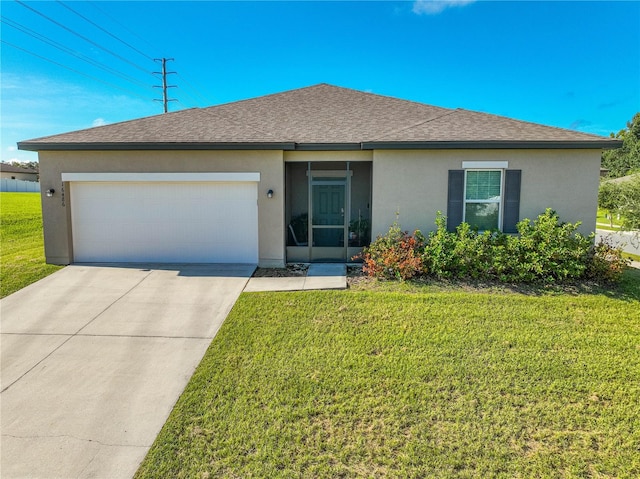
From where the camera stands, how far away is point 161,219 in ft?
31.1

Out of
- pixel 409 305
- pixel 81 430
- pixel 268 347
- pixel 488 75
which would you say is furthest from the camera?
pixel 488 75

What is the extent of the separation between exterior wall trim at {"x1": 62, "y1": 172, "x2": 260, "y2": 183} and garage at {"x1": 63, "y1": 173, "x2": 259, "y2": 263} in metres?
0.03

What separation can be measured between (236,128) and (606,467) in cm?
961

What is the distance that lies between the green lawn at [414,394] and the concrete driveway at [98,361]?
0.33 meters

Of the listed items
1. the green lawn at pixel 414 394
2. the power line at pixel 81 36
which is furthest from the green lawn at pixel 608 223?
the power line at pixel 81 36

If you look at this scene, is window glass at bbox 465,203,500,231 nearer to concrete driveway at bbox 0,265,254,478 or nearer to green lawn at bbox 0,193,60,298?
concrete driveway at bbox 0,265,254,478

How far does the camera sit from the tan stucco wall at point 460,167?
28.3ft

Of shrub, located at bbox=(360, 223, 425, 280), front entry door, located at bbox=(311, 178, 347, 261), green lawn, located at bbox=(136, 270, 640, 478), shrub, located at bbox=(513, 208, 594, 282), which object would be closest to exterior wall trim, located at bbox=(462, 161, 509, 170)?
shrub, located at bbox=(513, 208, 594, 282)

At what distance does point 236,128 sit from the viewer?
9758 mm

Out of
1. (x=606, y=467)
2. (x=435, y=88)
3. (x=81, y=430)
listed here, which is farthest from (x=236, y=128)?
(x=435, y=88)

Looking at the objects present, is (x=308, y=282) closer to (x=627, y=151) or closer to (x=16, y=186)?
(x=16, y=186)

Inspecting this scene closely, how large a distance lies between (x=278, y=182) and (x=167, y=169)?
290 centimetres

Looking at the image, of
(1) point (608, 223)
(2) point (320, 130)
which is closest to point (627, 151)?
(1) point (608, 223)

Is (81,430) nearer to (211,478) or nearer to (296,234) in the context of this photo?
(211,478)
